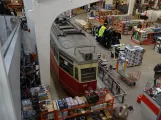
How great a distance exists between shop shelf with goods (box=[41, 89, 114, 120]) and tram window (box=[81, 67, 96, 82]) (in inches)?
29.0

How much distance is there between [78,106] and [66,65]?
178 cm

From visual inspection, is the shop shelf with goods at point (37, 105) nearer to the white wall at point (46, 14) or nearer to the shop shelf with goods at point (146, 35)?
the white wall at point (46, 14)

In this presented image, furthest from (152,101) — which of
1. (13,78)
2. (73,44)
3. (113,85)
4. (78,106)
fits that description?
(13,78)

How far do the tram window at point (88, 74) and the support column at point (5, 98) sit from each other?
426 cm

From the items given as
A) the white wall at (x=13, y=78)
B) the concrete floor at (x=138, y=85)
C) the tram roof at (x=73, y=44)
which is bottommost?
the concrete floor at (x=138, y=85)

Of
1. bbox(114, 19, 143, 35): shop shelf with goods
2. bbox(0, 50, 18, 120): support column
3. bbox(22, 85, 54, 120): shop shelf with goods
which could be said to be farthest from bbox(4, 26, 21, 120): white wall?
bbox(114, 19, 143, 35): shop shelf with goods

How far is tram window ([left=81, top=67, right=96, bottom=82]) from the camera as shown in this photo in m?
5.95

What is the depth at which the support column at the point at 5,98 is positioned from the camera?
156cm

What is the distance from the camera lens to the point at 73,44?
6738 mm

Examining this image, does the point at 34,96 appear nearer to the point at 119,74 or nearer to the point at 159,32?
the point at 119,74

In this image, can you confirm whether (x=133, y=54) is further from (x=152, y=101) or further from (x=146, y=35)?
(x=146, y=35)

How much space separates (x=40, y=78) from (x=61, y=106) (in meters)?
1.71

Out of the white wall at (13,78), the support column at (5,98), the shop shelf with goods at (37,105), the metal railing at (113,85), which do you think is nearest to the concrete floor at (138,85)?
the metal railing at (113,85)

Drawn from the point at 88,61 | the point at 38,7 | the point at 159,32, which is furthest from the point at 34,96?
the point at 159,32
